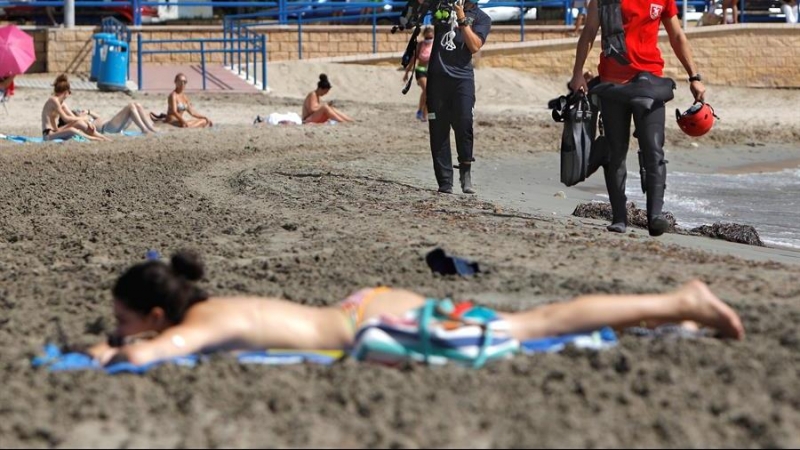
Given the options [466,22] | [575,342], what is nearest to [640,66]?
[466,22]

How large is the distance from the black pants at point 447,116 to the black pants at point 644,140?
2329 millimetres

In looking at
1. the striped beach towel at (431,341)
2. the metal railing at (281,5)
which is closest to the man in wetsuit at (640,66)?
the striped beach towel at (431,341)

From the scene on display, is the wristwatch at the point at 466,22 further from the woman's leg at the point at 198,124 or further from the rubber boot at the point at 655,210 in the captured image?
the woman's leg at the point at 198,124

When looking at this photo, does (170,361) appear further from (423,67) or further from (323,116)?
(423,67)

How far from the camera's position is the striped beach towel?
198 inches

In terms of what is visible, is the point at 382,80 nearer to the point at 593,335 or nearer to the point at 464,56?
the point at 464,56

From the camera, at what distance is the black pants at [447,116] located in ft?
36.6

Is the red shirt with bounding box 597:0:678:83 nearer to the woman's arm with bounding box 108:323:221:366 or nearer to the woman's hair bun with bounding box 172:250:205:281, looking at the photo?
the woman's hair bun with bounding box 172:250:205:281

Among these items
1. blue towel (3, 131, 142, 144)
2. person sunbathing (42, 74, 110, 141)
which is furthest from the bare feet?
person sunbathing (42, 74, 110, 141)

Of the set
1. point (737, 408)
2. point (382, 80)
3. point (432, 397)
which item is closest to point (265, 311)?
point (432, 397)

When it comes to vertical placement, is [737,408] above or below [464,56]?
below

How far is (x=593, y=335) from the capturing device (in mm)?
5344

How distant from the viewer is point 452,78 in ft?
36.4

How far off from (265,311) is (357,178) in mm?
→ 7029
